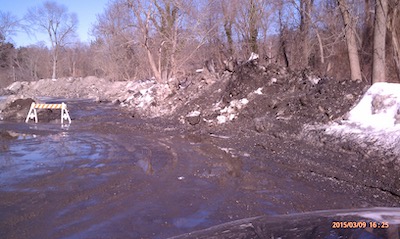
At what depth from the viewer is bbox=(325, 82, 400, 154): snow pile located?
7.77 meters

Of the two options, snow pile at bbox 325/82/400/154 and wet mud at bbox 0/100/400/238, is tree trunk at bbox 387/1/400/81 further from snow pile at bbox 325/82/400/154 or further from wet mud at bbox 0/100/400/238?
wet mud at bbox 0/100/400/238

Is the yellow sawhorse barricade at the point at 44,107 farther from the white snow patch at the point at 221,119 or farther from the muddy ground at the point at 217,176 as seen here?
the white snow patch at the point at 221,119

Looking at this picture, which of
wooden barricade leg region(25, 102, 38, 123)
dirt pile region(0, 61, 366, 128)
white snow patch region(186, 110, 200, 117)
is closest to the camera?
dirt pile region(0, 61, 366, 128)

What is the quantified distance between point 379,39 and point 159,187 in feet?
35.6

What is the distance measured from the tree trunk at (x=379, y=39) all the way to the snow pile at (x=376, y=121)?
296 cm

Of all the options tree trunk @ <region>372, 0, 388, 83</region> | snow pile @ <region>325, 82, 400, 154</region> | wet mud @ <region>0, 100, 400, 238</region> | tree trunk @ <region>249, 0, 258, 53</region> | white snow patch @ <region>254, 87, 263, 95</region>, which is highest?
tree trunk @ <region>249, 0, 258, 53</region>

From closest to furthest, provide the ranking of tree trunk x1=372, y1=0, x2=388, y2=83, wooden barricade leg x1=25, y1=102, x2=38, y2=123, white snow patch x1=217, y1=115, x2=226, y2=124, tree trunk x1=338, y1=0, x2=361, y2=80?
tree trunk x1=372, y1=0, x2=388, y2=83 < white snow patch x1=217, y1=115, x2=226, y2=124 < tree trunk x1=338, y1=0, x2=361, y2=80 < wooden barricade leg x1=25, y1=102, x2=38, y2=123

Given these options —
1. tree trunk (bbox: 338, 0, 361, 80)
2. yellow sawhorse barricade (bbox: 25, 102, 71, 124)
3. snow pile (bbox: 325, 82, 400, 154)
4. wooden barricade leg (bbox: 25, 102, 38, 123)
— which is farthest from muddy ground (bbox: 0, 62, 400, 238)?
wooden barricade leg (bbox: 25, 102, 38, 123)

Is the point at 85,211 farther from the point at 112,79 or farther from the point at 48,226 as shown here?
the point at 112,79

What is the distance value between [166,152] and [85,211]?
427 cm

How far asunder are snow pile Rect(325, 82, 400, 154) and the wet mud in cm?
103

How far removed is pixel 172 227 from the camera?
453 centimetres

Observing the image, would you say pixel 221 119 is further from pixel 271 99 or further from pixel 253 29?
pixel 253 29

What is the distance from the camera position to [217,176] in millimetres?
6922
